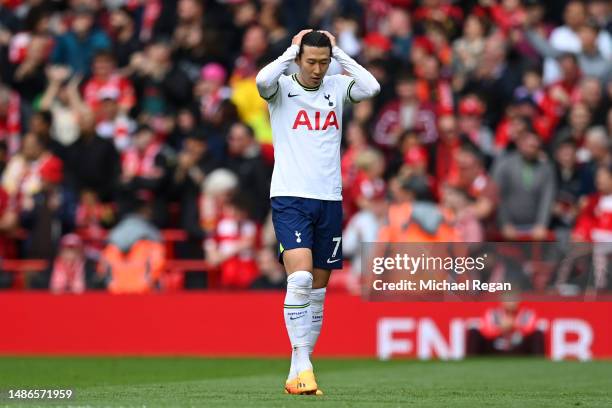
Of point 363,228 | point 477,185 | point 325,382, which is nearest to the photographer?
point 325,382

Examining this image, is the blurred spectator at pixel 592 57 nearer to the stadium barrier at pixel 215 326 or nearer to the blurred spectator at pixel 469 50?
the blurred spectator at pixel 469 50

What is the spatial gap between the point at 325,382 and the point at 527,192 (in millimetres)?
6459

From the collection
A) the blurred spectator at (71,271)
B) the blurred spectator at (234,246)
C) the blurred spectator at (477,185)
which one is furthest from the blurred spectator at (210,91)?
the blurred spectator at (477,185)

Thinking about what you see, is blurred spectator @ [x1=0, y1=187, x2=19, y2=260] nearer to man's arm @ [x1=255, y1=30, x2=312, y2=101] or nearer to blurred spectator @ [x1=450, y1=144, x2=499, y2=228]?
blurred spectator @ [x1=450, y1=144, x2=499, y2=228]

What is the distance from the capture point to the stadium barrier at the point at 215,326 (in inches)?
744

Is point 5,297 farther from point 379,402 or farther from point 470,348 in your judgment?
point 379,402

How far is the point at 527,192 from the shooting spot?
19172mm

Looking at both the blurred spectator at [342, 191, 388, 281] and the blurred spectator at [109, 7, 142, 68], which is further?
the blurred spectator at [109, 7, 142, 68]

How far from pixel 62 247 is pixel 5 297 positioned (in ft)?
3.27

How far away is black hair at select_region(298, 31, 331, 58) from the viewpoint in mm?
11320

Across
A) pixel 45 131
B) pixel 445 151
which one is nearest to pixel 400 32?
pixel 445 151

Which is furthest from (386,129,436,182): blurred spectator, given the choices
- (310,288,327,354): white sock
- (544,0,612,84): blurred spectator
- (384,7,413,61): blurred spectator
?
(310,288,327,354): white sock

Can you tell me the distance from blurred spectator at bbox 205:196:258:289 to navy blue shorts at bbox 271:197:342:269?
7381 millimetres

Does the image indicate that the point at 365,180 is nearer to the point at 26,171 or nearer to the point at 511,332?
the point at 511,332
